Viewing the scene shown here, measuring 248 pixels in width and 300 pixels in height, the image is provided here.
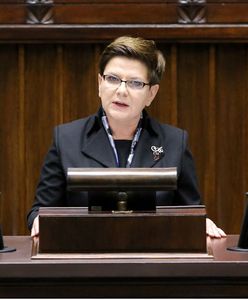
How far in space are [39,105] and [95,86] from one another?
0.84 feet

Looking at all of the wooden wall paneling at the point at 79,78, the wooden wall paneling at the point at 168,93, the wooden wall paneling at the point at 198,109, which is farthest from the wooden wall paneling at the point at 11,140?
the wooden wall paneling at the point at 198,109

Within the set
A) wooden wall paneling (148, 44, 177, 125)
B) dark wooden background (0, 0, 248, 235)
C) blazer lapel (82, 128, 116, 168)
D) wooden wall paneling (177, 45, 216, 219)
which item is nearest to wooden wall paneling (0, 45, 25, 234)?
dark wooden background (0, 0, 248, 235)

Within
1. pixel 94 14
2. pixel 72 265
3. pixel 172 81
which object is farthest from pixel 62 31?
pixel 72 265

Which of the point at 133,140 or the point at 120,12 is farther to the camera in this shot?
the point at 120,12

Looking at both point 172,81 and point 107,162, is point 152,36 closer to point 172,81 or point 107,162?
point 172,81

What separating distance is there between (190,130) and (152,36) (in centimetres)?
44

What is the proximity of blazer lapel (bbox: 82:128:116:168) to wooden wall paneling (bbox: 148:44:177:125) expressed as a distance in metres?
0.80

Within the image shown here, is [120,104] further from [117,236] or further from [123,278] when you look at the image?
[123,278]

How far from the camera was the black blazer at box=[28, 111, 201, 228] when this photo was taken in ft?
10.3

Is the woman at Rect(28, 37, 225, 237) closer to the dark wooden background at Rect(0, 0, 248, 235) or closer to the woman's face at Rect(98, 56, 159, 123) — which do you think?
the woman's face at Rect(98, 56, 159, 123)

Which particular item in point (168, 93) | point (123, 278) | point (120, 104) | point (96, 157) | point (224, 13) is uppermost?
point (224, 13)

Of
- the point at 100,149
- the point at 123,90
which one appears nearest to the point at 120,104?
the point at 123,90

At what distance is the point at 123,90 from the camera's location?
3.07 meters

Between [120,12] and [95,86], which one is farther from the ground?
[120,12]
